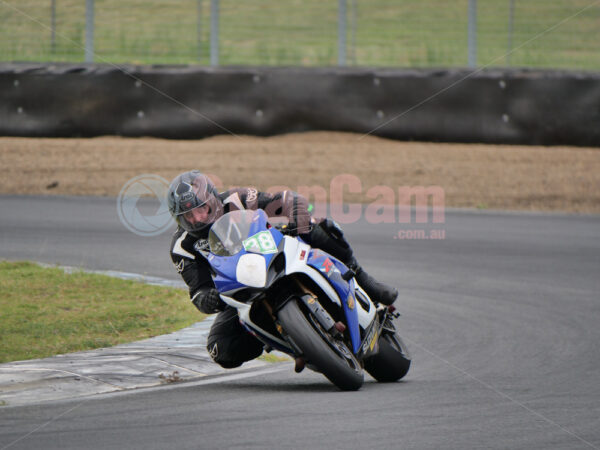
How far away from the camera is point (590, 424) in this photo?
16.5 ft

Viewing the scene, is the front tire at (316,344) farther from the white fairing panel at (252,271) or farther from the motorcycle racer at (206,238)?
the motorcycle racer at (206,238)

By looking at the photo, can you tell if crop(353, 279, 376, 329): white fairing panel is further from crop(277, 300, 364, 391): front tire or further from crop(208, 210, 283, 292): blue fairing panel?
crop(208, 210, 283, 292): blue fairing panel

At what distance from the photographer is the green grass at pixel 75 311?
718 centimetres

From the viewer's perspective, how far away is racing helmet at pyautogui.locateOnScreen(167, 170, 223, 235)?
580 cm

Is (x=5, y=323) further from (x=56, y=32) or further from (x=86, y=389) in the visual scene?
(x=56, y=32)

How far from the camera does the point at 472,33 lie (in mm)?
16656

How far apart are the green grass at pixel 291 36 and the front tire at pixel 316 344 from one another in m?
11.7

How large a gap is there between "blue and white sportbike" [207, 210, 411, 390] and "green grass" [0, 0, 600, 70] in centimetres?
1143

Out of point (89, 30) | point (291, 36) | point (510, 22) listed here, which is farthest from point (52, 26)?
point (510, 22)

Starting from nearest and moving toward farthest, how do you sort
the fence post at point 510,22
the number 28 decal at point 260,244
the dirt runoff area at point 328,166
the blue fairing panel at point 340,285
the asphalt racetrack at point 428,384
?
the asphalt racetrack at point 428,384 < the number 28 decal at point 260,244 < the blue fairing panel at point 340,285 < the dirt runoff area at point 328,166 < the fence post at point 510,22

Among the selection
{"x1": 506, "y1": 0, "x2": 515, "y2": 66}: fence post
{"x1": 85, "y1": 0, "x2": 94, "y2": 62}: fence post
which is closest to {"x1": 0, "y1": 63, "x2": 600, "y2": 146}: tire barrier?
{"x1": 85, "y1": 0, "x2": 94, "y2": 62}: fence post

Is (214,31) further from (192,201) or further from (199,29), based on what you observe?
A: (192,201)

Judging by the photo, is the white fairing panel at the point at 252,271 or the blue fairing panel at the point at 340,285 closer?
the white fairing panel at the point at 252,271

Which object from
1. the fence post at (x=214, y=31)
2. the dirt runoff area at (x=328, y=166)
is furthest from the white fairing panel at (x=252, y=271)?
the fence post at (x=214, y=31)
